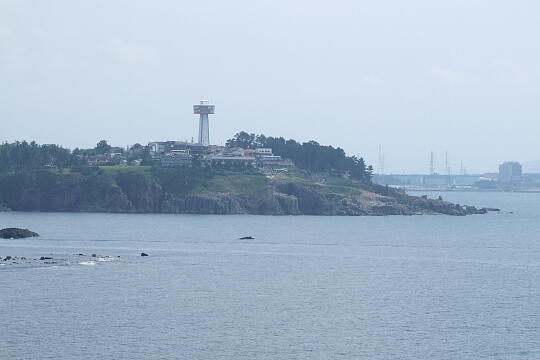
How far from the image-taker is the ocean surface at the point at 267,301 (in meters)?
70.4

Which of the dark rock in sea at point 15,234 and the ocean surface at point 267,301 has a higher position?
the dark rock in sea at point 15,234

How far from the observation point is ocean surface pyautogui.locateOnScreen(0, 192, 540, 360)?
70375 mm

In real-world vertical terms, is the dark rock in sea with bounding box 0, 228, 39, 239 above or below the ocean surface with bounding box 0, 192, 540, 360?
above

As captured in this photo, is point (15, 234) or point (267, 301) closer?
point (267, 301)

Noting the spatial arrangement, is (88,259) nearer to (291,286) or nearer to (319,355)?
(291,286)

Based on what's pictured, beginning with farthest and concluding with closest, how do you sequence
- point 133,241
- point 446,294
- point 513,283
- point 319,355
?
point 133,241, point 513,283, point 446,294, point 319,355

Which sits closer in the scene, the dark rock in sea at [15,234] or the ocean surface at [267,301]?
the ocean surface at [267,301]

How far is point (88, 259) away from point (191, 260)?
1522 centimetres

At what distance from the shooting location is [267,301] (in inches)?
3597

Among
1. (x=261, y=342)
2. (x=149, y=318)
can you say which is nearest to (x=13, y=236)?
(x=149, y=318)

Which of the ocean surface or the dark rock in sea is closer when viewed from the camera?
the ocean surface

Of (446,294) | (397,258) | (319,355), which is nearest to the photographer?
(319,355)

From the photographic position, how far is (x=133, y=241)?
159 m

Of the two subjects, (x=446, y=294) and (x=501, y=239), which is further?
(x=501, y=239)
